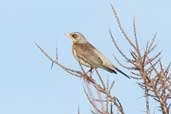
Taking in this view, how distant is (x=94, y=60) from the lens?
34.4 feet

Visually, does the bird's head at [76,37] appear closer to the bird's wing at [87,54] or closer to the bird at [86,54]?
the bird at [86,54]

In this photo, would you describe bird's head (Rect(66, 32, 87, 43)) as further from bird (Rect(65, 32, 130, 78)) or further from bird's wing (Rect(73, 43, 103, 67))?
bird's wing (Rect(73, 43, 103, 67))

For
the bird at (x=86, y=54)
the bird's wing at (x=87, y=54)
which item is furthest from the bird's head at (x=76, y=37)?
the bird's wing at (x=87, y=54)

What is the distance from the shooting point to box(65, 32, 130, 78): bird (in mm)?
9984

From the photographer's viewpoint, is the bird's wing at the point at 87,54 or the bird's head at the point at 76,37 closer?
the bird's wing at the point at 87,54

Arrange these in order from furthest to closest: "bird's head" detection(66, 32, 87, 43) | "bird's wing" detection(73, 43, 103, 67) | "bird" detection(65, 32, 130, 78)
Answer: "bird's head" detection(66, 32, 87, 43) < "bird's wing" detection(73, 43, 103, 67) < "bird" detection(65, 32, 130, 78)

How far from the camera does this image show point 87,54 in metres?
10.9

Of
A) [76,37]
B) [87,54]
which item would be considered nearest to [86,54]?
[87,54]

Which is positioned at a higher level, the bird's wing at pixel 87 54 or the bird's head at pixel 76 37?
the bird's head at pixel 76 37

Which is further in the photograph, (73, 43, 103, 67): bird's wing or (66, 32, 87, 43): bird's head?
(66, 32, 87, 43): bird's head

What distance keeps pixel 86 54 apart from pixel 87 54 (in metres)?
0.02

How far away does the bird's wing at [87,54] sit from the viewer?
409 inches

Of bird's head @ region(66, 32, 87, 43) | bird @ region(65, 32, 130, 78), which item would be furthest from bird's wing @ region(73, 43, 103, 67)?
bird's head @ region(66, 32, 87, 43)

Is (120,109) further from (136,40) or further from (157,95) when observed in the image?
(136,40)
